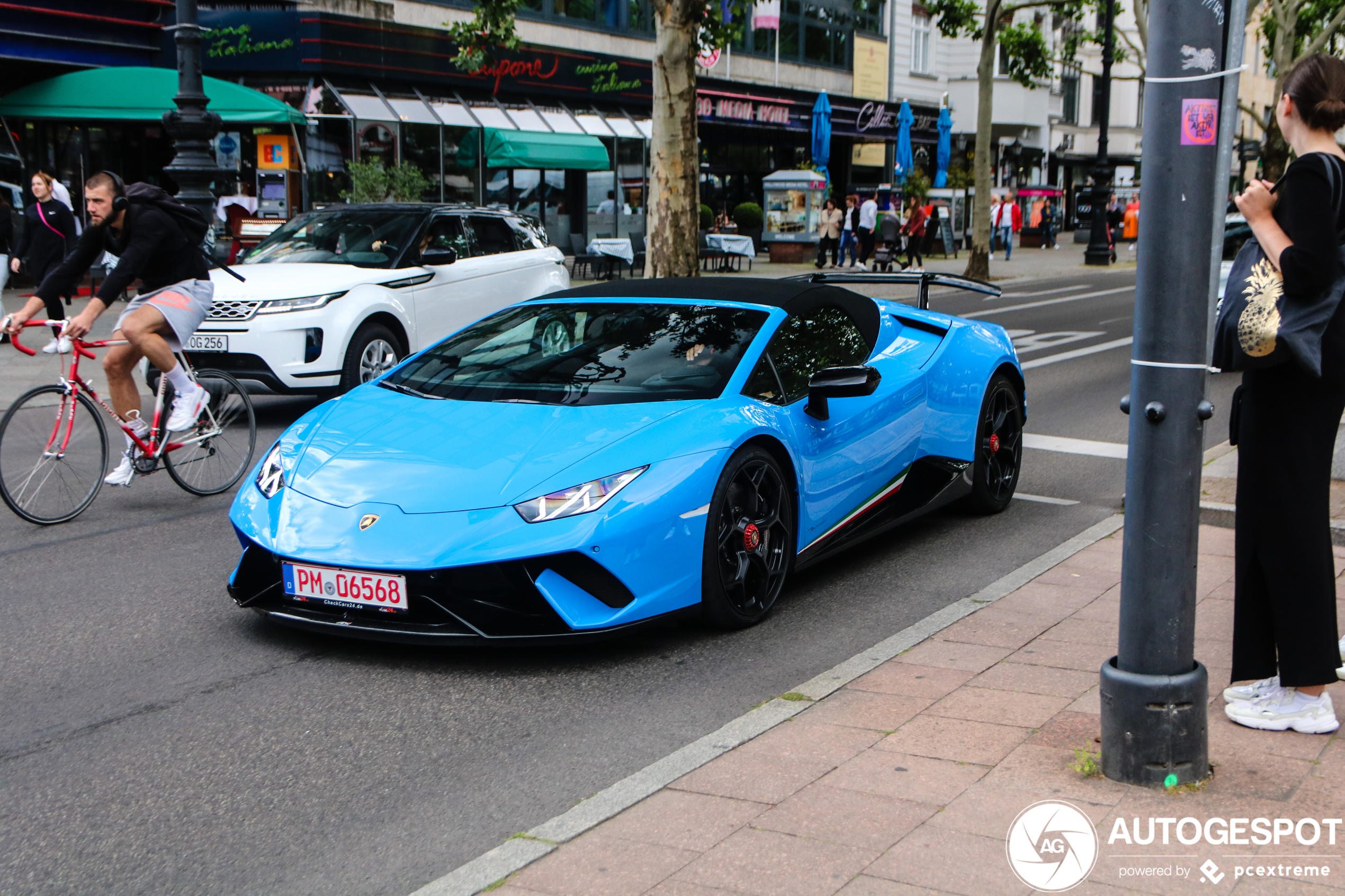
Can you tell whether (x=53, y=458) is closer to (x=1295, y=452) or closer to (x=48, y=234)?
(x=1295, y=452)

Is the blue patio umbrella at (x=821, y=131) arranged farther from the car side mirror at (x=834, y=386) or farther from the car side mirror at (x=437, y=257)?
the car side mirror at (x=834, y=386)

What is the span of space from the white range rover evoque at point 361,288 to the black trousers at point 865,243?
19.3 m

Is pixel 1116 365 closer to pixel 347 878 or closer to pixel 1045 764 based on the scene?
pixel 1045 764

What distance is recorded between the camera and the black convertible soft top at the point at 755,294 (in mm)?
6074

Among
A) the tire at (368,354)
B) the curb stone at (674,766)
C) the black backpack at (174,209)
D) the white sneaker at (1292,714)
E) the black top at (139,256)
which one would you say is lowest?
the curb stone at (674,766)

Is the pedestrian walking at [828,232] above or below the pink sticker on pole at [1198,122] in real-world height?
below

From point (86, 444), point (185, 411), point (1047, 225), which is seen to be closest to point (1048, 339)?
point (185, 411)

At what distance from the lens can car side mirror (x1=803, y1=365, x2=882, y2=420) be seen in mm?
5531

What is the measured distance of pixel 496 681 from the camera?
4.64 meters

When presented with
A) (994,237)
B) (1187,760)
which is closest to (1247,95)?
(994,237)

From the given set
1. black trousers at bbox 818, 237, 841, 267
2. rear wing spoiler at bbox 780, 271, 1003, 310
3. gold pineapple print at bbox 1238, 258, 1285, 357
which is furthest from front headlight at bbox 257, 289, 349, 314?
black trousers at bbox 818, 237, 841, 267

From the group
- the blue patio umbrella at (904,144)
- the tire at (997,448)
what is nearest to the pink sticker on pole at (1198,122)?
the tire at (997,448)

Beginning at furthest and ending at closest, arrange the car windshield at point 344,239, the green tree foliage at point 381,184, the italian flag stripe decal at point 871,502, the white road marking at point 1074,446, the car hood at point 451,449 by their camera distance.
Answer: the green tree foliage at point 381,184 < the car windshield at point 344,239 < the white road marking at point 1074,446 < the italian flag stripe decal at point 871,502 < the car hood at point 451,449

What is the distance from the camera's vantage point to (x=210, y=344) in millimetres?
10094
